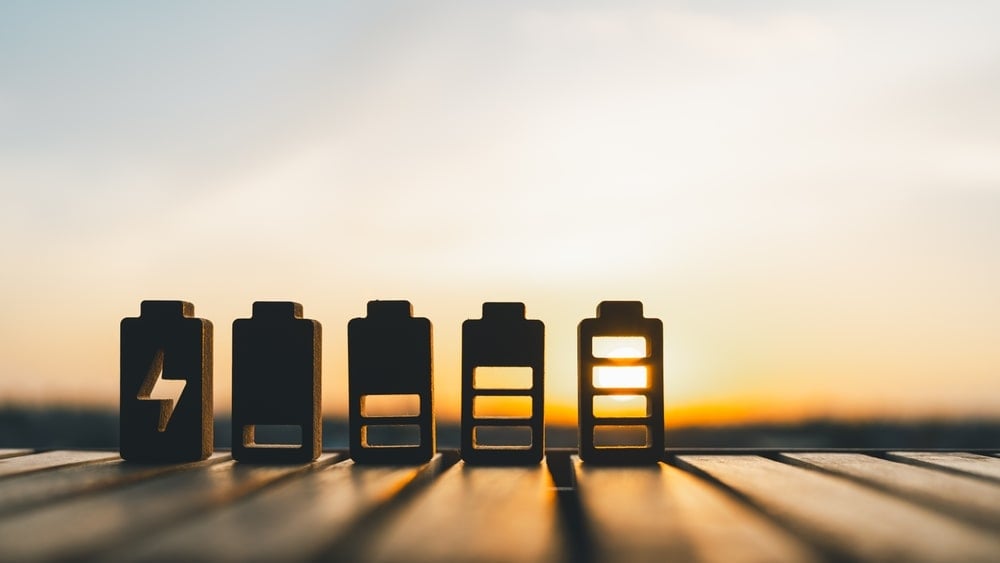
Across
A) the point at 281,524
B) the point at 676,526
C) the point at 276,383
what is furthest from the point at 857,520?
the point at 276,383

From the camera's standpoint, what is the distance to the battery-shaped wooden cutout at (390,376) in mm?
2570

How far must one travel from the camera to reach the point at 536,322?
2.61 meters

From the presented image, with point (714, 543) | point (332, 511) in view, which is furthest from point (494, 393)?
point (714, 543)

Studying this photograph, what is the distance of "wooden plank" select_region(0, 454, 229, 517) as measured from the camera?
1759 mm

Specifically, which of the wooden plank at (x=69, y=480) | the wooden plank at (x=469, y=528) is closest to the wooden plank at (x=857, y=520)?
the wooden plank at (x=469, y=528)

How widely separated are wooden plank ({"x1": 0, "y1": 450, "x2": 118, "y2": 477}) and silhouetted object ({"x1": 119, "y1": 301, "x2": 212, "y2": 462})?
16cm

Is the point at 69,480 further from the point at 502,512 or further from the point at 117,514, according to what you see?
the point at 502,512

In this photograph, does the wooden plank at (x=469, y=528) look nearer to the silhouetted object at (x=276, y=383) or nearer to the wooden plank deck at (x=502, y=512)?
the wooden plank deck at (x=502, y=512)

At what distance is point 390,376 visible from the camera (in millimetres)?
2592

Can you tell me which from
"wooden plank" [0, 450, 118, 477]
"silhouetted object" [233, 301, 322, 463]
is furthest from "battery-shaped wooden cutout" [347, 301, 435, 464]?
"wooden plank" [0, 450, 118, 477]

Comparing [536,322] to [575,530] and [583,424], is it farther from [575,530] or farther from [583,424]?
[575,530]

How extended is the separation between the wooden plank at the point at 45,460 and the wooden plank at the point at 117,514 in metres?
0.44

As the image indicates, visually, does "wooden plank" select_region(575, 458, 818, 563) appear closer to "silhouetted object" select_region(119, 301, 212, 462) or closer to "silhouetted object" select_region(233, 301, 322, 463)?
"silhouetted object" select_region(233, 301, 322, 463)

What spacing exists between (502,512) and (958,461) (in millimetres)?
1684
